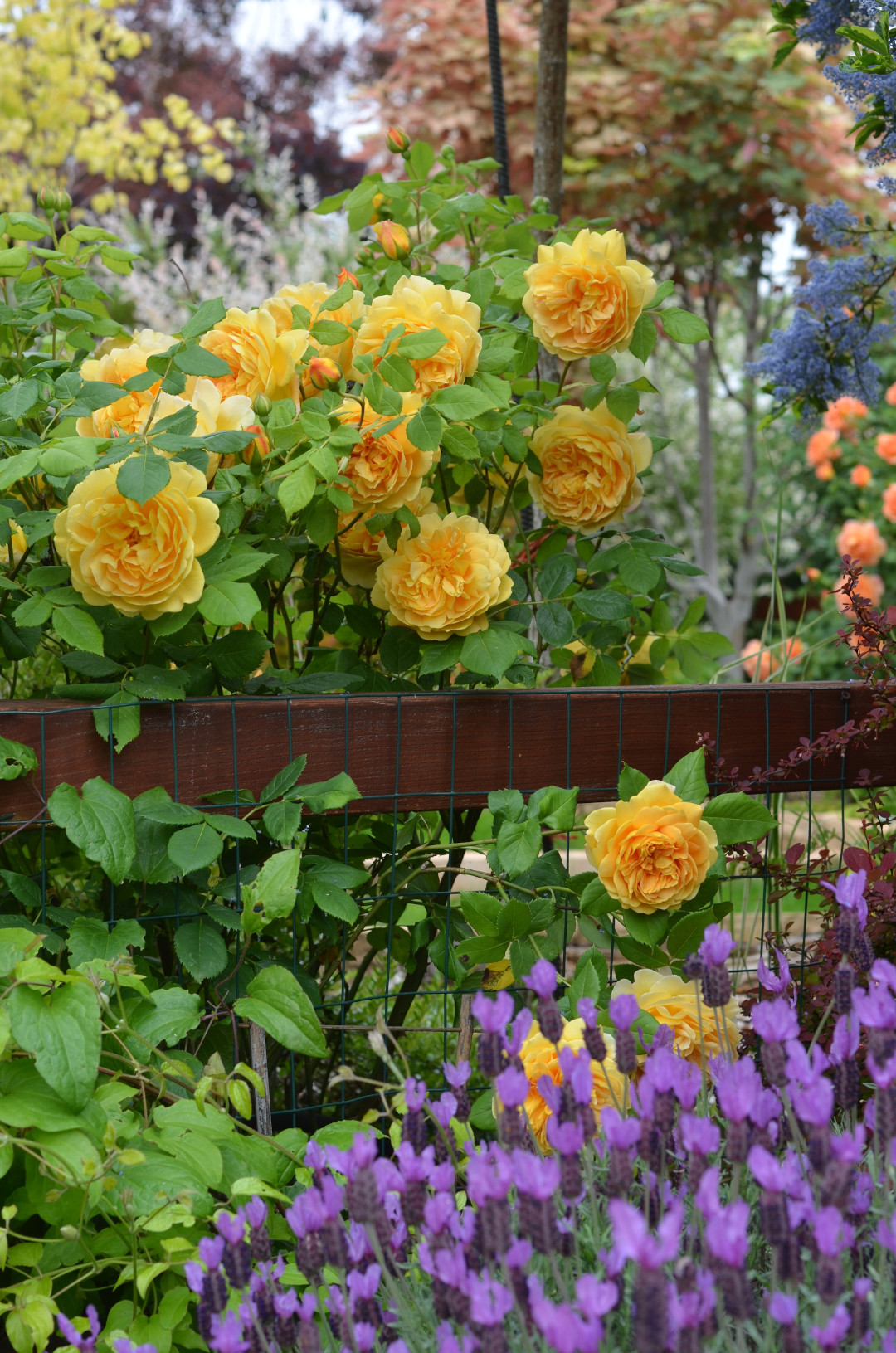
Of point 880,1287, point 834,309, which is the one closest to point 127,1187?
point 880,1287

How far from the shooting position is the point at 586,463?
1438 millimetres

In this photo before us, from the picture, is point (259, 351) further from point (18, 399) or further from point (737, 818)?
point (737, 818)

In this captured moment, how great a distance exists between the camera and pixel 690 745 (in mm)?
1459

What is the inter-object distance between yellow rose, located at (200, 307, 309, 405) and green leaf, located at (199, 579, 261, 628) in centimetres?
30

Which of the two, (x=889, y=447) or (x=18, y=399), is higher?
(x=889, y=447)

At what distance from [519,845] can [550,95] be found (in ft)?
5.28

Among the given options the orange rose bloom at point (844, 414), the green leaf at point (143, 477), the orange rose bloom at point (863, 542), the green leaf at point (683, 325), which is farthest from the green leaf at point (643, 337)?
the orange rose bloom at point (863, 542)

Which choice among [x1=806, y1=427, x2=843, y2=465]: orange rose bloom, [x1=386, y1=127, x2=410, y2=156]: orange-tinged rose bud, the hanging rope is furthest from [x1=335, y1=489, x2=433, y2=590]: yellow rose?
[x1=806, y1=427, x2=843, y2=465]: orange rose bloom

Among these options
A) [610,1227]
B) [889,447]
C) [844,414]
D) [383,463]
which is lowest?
[610,1227]

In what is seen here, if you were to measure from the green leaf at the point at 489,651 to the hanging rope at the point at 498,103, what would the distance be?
106 cm

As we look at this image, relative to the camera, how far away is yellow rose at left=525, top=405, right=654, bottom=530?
1433 mm

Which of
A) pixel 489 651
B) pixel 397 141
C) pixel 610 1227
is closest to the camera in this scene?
pixel 610 1227

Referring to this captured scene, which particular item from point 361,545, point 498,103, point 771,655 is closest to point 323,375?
point 361,545

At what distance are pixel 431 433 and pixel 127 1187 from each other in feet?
2.72
